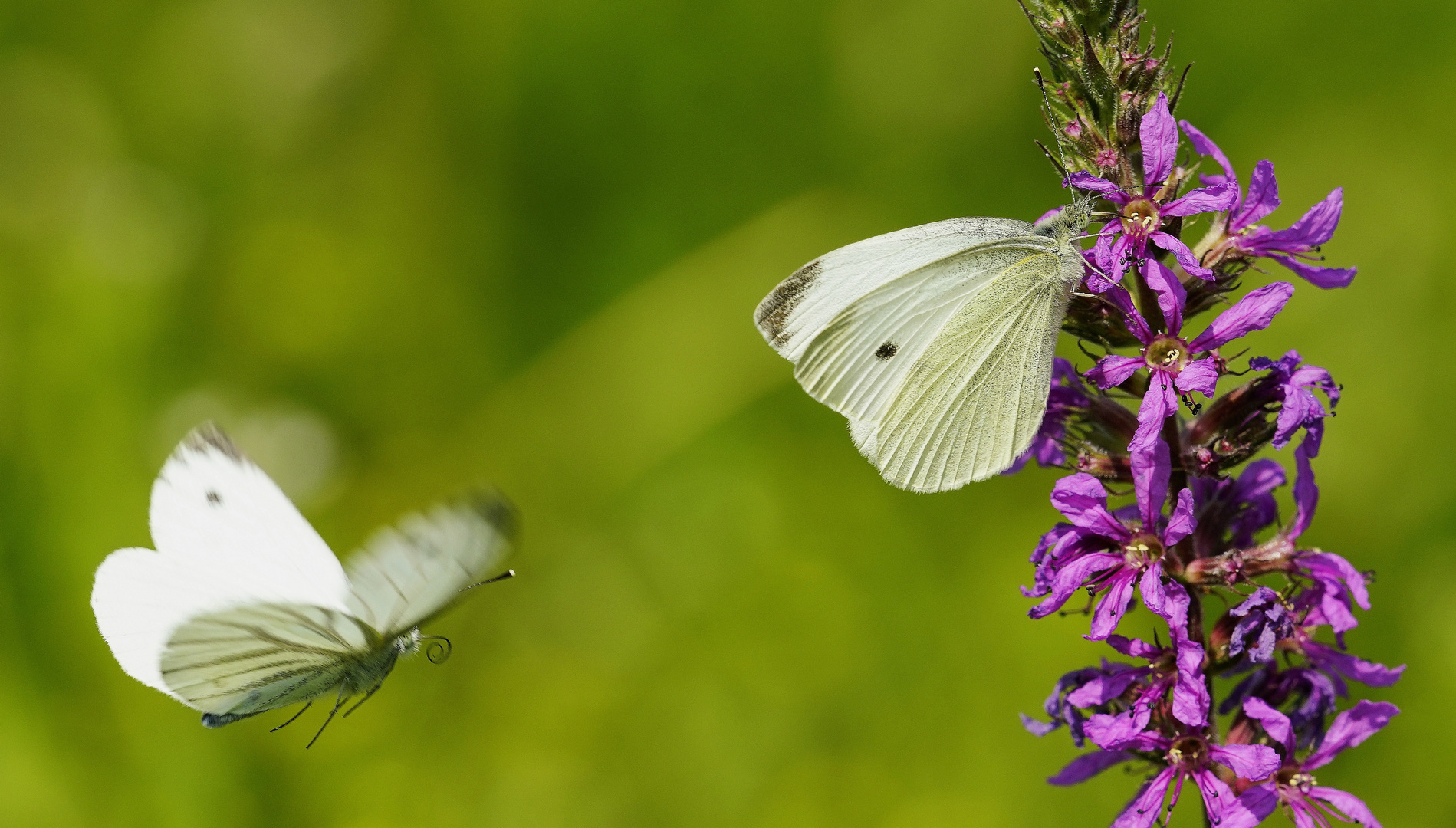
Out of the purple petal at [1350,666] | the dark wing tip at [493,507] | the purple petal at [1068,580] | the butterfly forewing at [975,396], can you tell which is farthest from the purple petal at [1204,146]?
the dark wing tip at [493,507]

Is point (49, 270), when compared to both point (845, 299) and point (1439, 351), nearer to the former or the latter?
point (845, 299)

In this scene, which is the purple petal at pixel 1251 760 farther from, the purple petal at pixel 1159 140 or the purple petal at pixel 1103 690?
the purple petal at pixel 1159 140

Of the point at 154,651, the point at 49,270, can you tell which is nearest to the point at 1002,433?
the point at 154,651

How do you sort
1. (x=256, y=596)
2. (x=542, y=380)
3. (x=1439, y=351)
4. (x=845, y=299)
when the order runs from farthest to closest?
(x=542, y=380) → (x=1439, y=351) → (x=256, y=596) → (x=845, y=299)

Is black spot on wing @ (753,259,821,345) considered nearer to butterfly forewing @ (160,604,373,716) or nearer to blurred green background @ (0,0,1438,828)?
butterfly forewing @ (160,604,373,716)

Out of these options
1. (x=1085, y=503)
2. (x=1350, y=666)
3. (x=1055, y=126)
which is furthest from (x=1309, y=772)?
(x=1055, y=126)

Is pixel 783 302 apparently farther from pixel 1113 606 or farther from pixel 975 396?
pixel 1113 606

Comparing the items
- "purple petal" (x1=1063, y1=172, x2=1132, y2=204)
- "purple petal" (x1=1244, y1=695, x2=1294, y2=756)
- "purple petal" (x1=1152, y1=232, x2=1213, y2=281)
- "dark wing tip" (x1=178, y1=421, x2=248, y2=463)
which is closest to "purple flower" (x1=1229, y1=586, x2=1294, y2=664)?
"purple petal" (x1=1244, y1=695, x2=1294, y2=756)
